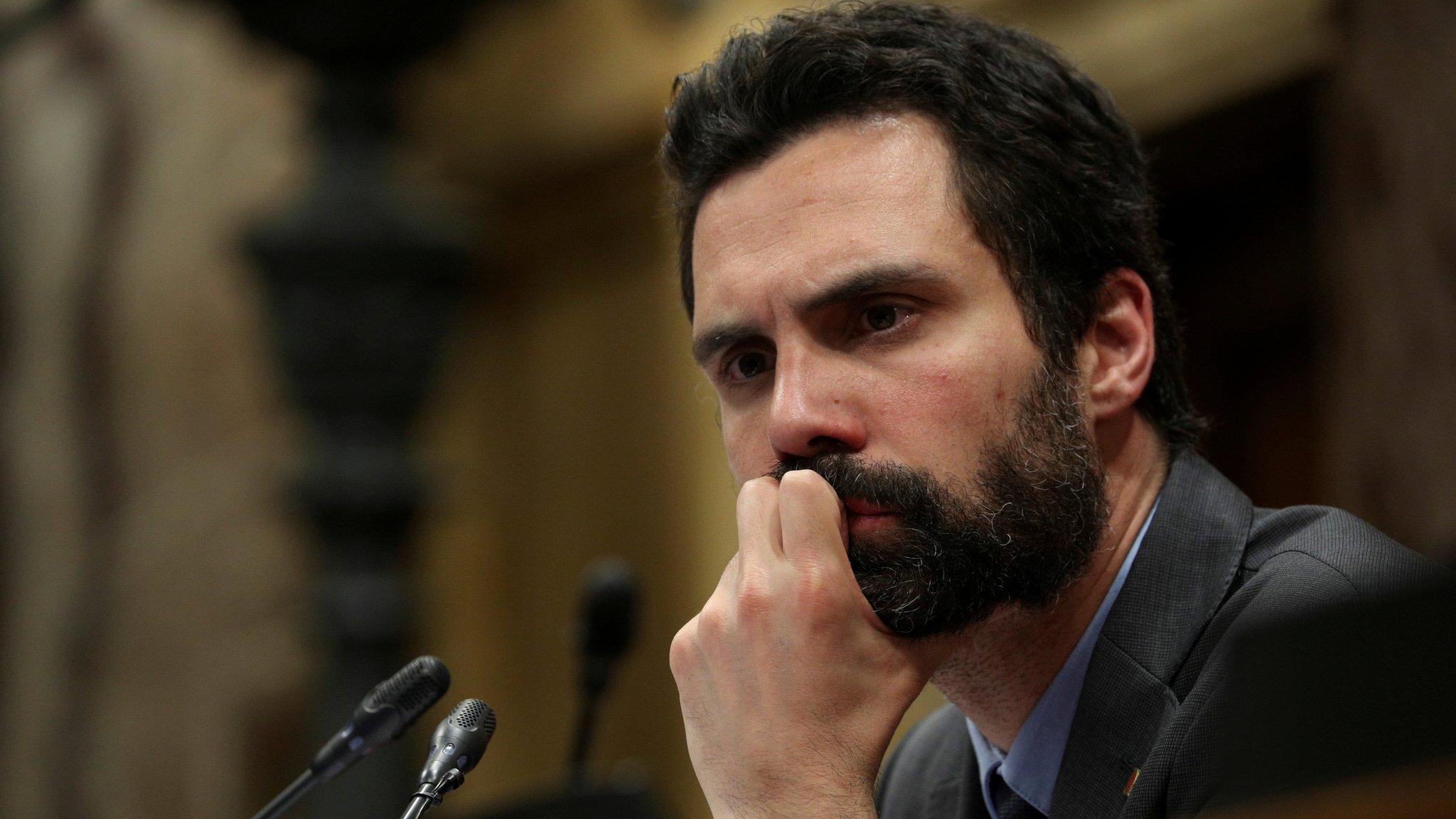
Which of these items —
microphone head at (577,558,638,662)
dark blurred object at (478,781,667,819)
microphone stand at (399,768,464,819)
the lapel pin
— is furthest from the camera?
microphone head at (577,558,638,662)

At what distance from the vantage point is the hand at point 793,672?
1752mm

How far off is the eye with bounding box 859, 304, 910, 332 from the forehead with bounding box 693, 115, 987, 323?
0.21 feet

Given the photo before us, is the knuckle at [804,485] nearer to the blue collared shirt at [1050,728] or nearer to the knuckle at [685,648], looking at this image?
the knuckle at [685,648]

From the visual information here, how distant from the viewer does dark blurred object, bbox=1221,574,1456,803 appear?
783mm

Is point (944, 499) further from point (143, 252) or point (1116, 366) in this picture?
point (143, 252)

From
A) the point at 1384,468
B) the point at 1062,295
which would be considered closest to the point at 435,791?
the point at 1062,295

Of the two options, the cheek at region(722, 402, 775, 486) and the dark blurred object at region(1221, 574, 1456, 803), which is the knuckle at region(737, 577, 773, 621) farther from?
the dark blurred object at region(1221, 574, 1456, 803)

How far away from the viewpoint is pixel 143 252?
21.4 ft

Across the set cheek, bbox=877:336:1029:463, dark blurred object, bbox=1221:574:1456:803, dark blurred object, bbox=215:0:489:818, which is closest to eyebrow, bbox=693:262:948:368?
cheek, bbox=877:336:1029:463

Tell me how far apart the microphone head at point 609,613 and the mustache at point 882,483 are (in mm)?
632

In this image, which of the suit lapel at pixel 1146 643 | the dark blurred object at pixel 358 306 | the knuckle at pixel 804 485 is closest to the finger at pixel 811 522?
the knuckle at pixel 804 485

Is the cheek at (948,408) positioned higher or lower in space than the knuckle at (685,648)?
higher

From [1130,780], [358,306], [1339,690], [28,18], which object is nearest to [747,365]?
[1130,780]

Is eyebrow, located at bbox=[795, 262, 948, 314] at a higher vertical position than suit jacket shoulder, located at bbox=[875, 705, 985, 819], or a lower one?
higher
